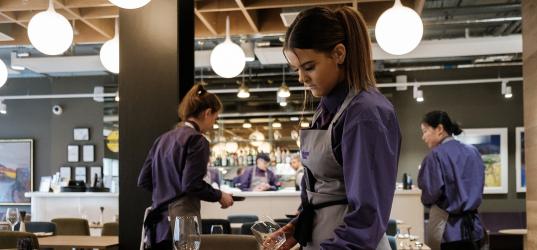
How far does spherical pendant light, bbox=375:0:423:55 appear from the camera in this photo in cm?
465

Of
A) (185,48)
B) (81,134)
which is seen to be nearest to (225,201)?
(185,48)

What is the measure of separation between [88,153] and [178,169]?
11.0 meters

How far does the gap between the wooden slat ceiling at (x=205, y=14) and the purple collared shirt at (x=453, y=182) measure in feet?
6.79

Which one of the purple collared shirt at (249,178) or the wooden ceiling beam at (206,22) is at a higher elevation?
the wooden ceiling beam at (206,22)

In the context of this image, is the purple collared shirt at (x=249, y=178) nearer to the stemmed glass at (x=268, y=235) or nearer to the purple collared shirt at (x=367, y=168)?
the stemmed glass at (x=268, y=235)

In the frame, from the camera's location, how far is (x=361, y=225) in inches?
55.9

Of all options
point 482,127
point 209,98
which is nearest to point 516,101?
point 482,127

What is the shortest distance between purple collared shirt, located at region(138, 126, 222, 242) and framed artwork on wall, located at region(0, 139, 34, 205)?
1187cm

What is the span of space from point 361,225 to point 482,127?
12764 millimetres

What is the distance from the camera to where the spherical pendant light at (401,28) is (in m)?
4.65

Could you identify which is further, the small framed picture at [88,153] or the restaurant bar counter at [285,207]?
the small framed picture at [88,153]

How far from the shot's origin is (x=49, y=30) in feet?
15.3

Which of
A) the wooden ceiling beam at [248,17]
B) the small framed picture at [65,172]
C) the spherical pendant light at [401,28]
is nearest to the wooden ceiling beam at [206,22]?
the wooden ceiling beam at [248,17]

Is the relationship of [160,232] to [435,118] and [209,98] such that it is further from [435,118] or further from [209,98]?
[435,118]
